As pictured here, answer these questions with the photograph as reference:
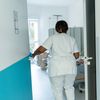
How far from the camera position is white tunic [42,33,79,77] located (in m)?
2.29

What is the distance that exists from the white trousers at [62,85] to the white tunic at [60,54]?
0.10 m

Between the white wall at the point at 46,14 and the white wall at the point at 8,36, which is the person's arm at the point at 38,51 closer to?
the white wall at the point at 8,36

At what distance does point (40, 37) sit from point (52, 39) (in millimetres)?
5243

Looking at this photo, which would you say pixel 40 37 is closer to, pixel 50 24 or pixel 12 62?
pixel 50 24

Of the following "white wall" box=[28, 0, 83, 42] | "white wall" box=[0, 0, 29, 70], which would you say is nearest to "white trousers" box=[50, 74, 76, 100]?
"white wall" box=[0, 0, 29, 70]

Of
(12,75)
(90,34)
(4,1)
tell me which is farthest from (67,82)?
(4,1)

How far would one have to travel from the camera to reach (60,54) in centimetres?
230

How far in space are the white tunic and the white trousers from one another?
0.10 meters

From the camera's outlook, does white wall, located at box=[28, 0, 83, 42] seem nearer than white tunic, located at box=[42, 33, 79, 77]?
No

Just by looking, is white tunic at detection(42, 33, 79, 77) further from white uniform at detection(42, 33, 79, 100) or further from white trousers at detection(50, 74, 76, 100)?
white trousers at detection(50, 74, 76, 100)

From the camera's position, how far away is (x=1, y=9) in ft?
4.75

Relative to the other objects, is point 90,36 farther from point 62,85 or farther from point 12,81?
point 12,81

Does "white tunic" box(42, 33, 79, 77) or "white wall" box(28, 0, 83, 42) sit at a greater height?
"white wall" box(28, 0, 83, 42)

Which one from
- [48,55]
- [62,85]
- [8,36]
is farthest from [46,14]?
[8,36]
